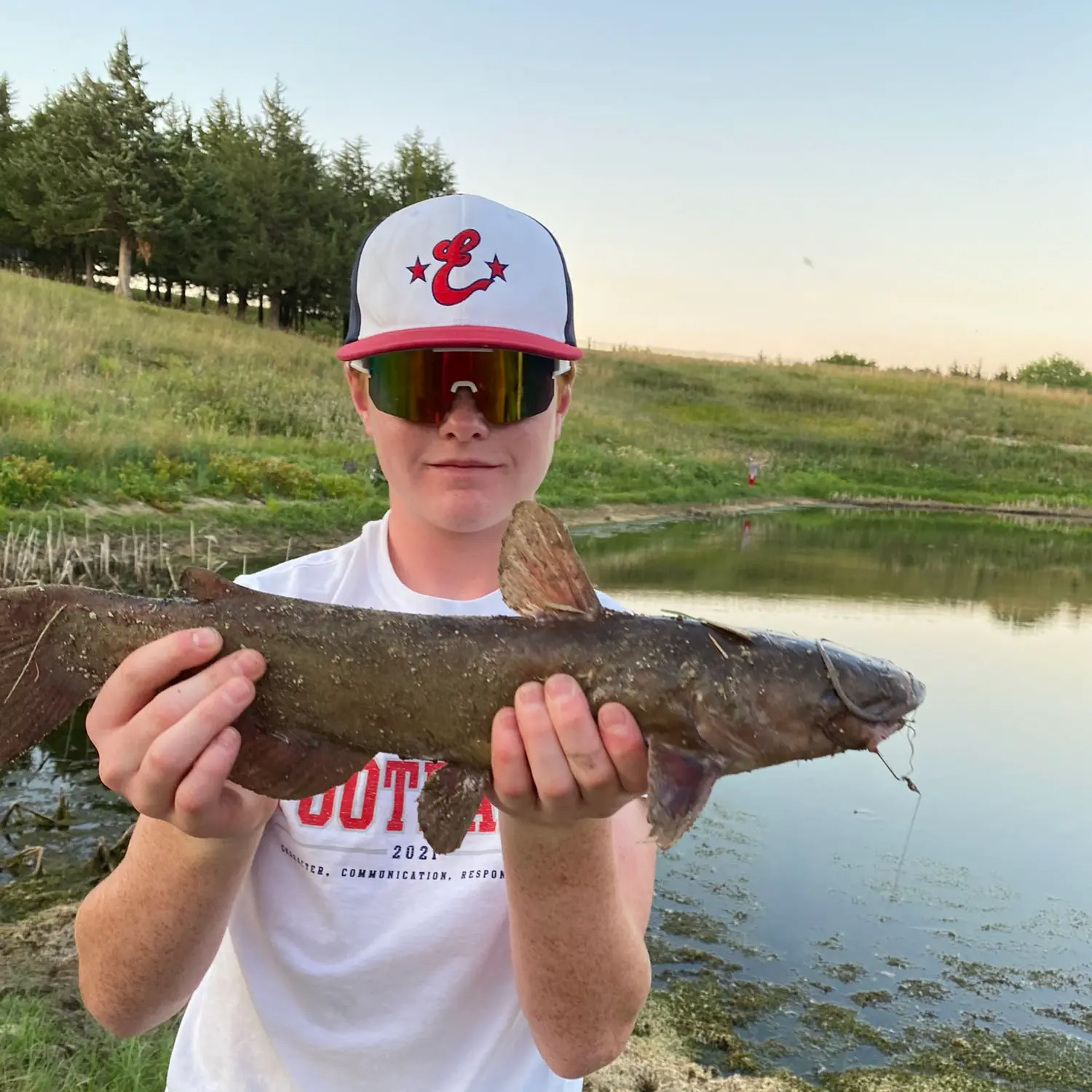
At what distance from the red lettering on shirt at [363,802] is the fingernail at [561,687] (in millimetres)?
612

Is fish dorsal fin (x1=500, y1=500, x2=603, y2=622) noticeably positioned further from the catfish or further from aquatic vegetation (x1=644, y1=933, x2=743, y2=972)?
aquatic vegetation (x1=644, y1=933, x2=743, y2=972)

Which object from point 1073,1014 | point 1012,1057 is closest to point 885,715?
point 1012,1057

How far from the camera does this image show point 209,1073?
7.04ft

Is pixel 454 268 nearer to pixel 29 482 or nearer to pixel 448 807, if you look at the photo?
pixel 448 807

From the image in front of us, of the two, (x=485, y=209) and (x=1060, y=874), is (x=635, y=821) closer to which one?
(x=485, y=209)

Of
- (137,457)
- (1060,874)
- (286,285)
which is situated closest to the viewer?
(1060,874)

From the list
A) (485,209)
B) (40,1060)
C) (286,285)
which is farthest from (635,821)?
(286,285)

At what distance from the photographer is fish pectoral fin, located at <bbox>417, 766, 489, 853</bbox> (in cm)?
188

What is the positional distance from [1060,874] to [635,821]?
5.68m

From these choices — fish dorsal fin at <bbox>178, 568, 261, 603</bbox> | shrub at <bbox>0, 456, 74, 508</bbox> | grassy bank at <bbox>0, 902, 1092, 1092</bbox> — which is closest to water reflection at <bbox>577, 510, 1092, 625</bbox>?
shrub at <bbox>0, 456, 74, 508</bbox>

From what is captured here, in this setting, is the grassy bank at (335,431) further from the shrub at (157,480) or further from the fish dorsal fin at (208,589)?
the fish dorsal fin at (208,589)

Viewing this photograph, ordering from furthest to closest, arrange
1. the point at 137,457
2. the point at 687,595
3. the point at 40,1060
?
the point at 137,457, the point at 687,595, the point at 40,1060

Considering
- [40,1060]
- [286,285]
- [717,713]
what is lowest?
[40,1060]

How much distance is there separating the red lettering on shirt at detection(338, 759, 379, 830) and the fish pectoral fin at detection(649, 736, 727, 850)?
2.48ft
